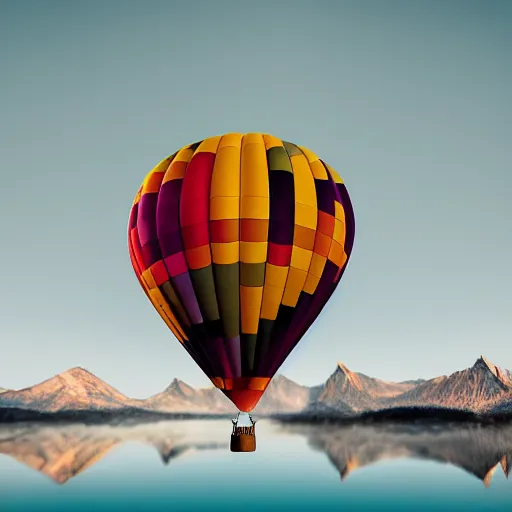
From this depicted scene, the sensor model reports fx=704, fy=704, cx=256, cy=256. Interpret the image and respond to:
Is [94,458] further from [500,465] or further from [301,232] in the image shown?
[301,232]

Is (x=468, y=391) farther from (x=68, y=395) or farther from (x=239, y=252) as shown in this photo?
(x=239, y=252)

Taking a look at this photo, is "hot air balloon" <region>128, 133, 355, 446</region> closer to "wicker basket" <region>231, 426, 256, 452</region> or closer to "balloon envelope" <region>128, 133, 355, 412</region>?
"balloon envelope" <region>128, 133, 355, 412</region>

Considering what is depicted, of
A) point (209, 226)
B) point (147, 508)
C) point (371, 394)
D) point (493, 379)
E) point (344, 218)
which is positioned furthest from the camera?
point (371, 394)

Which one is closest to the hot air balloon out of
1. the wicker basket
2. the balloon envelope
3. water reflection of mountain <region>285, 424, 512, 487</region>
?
the balloon envelope

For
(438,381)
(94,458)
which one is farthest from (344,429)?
(438,381)

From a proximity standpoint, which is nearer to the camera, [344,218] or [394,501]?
[344,218]

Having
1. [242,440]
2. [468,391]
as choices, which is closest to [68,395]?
[468,391]
